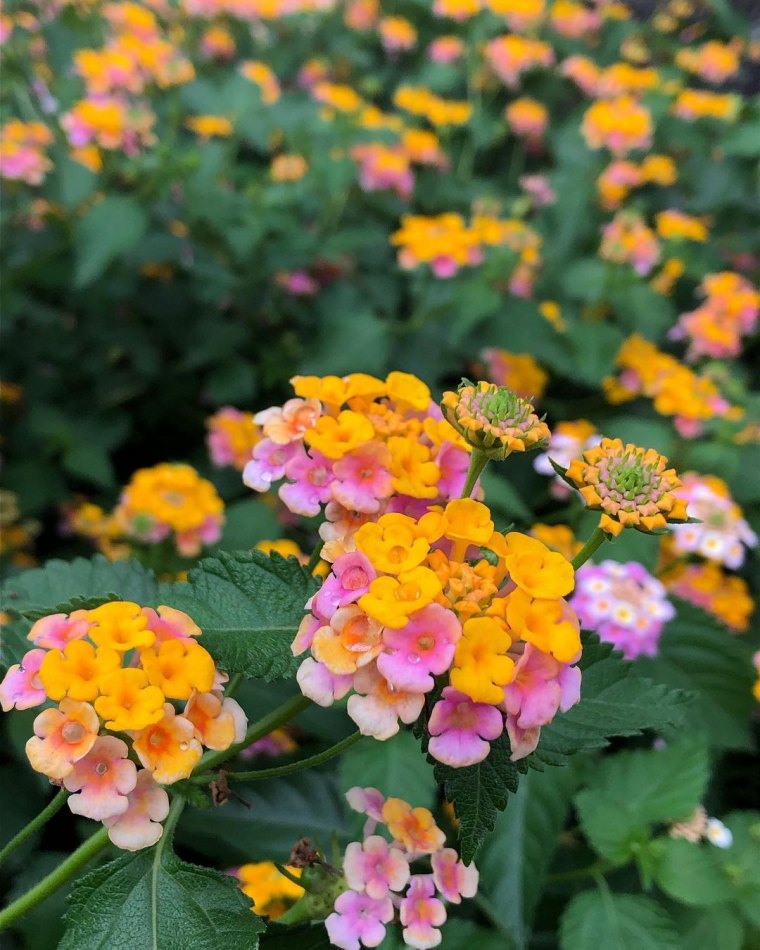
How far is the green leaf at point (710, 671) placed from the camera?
1062 mm

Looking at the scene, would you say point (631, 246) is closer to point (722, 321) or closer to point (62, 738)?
point (722, 321)

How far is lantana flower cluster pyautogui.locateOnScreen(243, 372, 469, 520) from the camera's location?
544 mm

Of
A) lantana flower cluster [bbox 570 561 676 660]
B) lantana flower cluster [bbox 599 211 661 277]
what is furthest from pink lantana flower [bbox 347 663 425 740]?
lantana flower cluster [bbox 599 211 661 277]

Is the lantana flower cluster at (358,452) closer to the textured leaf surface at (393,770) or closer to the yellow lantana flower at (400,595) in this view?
the yellow lantana flower at (400,595)

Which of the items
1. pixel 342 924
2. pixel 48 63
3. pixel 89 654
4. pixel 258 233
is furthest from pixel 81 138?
pixel 342 924

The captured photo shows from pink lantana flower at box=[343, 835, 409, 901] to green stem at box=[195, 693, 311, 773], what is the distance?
0.40 ft

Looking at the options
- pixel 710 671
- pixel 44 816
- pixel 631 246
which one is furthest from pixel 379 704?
pixel 631 246

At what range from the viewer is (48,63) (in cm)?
172

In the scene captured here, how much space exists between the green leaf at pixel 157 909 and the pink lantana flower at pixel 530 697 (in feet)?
0.73

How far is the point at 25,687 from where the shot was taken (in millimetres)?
496

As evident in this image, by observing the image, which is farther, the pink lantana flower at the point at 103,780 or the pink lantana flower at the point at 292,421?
the pink lantana flower at the point at 292,421

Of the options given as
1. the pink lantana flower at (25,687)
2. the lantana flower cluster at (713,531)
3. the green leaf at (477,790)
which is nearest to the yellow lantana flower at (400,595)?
the green leaf at (477,790)

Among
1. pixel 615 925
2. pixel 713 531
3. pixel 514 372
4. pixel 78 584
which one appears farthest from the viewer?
pixel 514 372

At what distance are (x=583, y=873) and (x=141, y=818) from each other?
62cm
